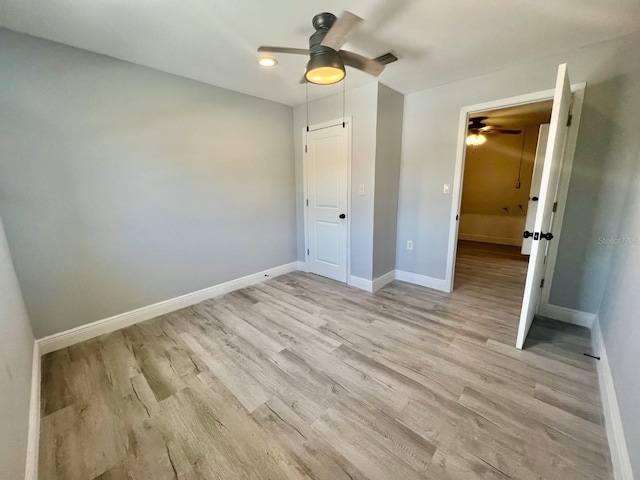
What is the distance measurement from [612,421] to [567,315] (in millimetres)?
1425

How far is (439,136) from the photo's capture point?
301 centimetres

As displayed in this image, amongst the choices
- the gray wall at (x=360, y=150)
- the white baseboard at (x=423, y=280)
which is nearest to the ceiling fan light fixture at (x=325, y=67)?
the gray wall at (x=360, y=150)

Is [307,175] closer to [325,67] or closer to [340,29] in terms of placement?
[325,67]

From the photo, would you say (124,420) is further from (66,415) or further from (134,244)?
(134,244)

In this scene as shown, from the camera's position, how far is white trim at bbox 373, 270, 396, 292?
327cm

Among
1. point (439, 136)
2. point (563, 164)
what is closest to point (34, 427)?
point (439, 136)

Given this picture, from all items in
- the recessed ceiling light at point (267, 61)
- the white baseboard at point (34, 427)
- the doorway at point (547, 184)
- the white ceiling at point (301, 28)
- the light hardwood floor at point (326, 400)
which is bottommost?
the light hardwood floor at point (326, 400)

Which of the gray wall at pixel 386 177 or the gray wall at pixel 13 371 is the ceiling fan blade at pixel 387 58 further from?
the gray wall at pixel 13 371

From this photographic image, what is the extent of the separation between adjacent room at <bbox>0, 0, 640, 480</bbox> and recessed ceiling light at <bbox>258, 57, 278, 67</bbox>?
2 centimetres

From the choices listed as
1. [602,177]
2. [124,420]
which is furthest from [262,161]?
[602,177]

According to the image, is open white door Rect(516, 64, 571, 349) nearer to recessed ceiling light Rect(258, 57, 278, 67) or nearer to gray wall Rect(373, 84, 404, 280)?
gray wall Rect(373, 84, 404, 280)

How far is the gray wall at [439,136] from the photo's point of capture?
7.17ft

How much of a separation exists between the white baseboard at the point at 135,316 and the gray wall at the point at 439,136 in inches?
85.2

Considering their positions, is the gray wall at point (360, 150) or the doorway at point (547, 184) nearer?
the doorway at point (547, 184)
